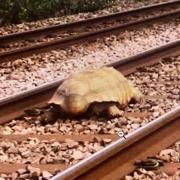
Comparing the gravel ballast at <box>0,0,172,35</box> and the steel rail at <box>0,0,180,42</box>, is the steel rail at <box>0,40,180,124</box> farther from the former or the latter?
the gravel ballast at <box>0,0,172,35</box>

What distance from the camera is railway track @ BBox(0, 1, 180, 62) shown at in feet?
33.2

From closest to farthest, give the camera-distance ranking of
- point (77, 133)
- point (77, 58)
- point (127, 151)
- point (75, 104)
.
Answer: point (127, 151)
point (77, 133)
point (75, 104)
point (77, 58)

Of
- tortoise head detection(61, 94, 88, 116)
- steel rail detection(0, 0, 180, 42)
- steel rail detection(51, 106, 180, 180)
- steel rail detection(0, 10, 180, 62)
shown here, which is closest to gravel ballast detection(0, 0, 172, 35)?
steel rail detection(0, 0, 180, 42)

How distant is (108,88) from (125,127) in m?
0.59

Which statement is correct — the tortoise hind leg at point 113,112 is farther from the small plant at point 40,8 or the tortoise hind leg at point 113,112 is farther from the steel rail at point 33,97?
the small plant at point 40,8

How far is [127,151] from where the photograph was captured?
5023 millimetres

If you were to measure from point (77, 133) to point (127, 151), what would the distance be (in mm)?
1019

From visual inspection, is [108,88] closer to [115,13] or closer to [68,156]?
[68,156]

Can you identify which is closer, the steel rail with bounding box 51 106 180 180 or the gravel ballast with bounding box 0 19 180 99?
the steel rail with bounding box 51 106 180 180

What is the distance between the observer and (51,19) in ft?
43.8

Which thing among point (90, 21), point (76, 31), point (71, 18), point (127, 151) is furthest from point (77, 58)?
point (127, 151)

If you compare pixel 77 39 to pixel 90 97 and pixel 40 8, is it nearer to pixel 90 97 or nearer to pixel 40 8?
pixel 40 8

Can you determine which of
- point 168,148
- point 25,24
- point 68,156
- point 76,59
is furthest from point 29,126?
point 25,24

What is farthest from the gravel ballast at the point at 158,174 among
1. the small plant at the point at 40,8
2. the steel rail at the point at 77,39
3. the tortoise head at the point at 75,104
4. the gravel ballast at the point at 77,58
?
the small plant at the point at 40,8
